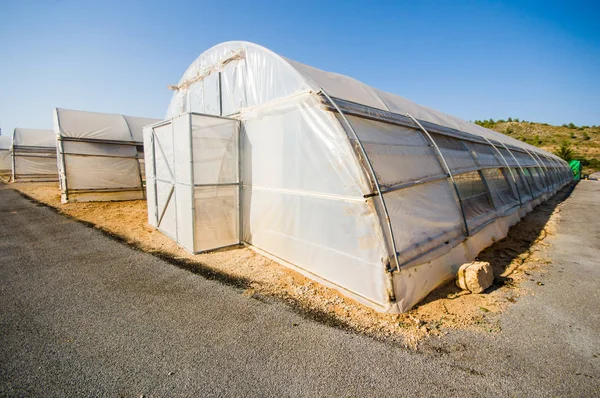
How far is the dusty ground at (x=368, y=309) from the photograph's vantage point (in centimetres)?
342

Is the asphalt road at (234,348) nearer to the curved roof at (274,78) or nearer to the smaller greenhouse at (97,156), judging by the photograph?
the curved roof at (274,78)

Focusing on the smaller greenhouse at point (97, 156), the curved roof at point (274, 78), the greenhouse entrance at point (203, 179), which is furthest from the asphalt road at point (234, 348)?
the smaller greenhouse at point (97, 156)

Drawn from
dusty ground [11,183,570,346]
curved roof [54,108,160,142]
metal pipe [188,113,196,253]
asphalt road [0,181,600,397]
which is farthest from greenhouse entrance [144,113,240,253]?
curved roof [54,108,160,142]

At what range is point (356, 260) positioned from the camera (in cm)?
403

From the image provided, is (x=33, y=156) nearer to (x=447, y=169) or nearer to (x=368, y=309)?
(x=368, y=309)

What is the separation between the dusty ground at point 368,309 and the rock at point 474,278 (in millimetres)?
119

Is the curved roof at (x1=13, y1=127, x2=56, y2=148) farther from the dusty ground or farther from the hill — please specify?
the hill

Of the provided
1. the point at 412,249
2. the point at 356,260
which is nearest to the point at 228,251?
the point at 356,260

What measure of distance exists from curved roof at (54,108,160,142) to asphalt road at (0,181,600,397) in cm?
943

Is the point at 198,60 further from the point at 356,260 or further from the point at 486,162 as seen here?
the point at 486,162

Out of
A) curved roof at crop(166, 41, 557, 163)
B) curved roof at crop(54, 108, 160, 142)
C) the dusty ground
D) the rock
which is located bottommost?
the dusty ground

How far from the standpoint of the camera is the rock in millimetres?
4102

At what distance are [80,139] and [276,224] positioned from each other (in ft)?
37.0

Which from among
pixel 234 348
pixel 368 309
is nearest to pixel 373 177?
pixel 368 309
